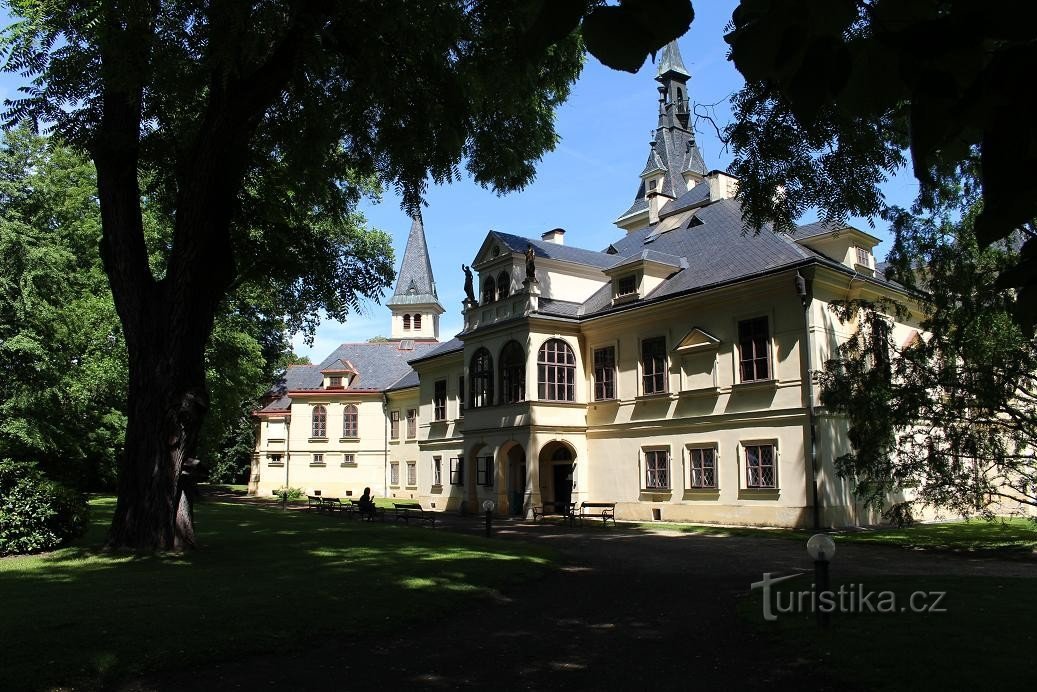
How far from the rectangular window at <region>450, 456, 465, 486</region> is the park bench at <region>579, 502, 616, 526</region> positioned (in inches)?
333

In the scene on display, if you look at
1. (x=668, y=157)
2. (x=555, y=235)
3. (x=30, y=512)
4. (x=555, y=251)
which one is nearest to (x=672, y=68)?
(x=668, y=157)

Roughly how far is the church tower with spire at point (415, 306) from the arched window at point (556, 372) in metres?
49.6

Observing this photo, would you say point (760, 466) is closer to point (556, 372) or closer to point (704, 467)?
point (704, 467)

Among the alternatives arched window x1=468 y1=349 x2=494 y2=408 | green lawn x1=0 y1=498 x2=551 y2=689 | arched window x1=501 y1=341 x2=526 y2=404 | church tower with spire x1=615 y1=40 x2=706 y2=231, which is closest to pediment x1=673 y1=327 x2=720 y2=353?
arched window x1=501 y1=341 x2=526 y2=404

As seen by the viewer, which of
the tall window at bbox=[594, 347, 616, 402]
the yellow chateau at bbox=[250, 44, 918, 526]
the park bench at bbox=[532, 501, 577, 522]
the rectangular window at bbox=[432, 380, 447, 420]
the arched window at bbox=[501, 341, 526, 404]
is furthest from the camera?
the rectangular window at bbox=[432, 380, 447, 420]

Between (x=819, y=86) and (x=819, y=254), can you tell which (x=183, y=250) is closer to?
(x=819, y=86)

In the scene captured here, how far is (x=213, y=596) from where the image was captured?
10.3 metres

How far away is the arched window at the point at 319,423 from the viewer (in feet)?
181

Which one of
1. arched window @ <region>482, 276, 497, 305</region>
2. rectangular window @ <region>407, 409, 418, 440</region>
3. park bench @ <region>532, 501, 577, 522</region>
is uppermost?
arched window @ <region>482, 276, 497, 305</region>

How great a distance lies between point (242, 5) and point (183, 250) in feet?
17.1

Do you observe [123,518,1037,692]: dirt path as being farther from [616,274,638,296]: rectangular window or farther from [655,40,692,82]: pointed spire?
[655,40,692,82]: pointed spire

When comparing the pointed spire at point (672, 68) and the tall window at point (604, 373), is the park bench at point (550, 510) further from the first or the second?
the pointed spire at point (672, 68)
